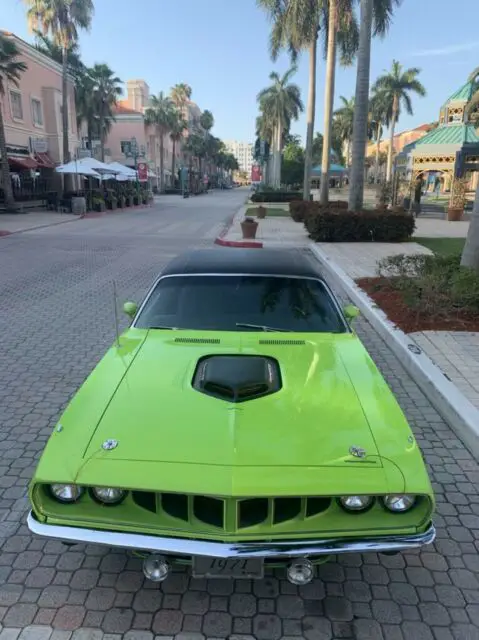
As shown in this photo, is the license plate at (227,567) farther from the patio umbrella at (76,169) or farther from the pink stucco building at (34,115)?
the pink stucco building at (34,115)

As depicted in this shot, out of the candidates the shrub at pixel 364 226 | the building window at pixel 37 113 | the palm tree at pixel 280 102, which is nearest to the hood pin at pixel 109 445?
the shrub at pixel 364 226

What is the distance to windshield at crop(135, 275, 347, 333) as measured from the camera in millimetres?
3834

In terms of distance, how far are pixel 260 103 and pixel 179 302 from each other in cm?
6547

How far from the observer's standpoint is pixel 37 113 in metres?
38.0

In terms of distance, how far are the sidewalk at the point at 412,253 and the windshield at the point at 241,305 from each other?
1.93 metres

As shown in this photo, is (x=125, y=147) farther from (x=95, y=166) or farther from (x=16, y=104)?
(x=95, y=166)

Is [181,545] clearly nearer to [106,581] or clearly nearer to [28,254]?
[106,581]

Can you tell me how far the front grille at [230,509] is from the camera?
2.22m

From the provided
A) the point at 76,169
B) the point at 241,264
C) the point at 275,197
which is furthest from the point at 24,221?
the point at 275,197

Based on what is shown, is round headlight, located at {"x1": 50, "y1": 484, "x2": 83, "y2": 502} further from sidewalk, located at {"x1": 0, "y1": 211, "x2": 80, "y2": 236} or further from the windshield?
sidewalk, located at {"x1": 0, "y1": 211, "x2": 80, "y2": 236}

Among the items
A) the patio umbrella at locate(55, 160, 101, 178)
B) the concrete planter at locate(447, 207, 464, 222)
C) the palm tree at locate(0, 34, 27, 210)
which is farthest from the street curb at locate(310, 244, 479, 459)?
the palm tree at locate(0, 34, 27, 210)

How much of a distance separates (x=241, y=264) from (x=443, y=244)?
14.3 metres

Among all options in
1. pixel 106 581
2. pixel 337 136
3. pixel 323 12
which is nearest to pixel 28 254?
pixel 106 581

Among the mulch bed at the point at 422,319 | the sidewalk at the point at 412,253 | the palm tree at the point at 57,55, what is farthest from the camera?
the palm tree at the point at 57,55
